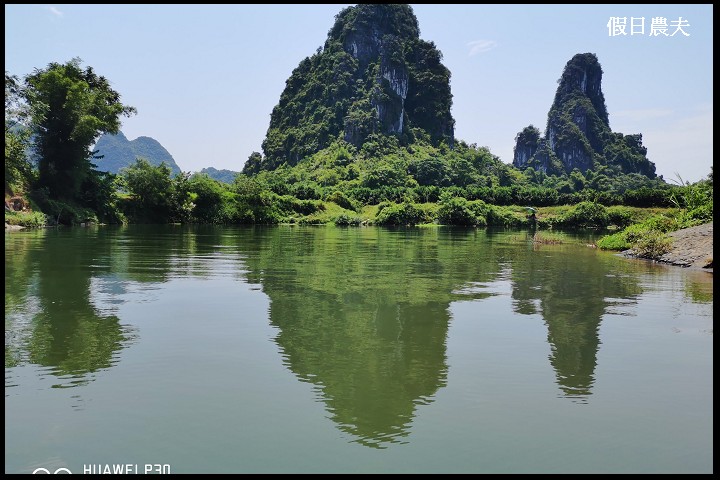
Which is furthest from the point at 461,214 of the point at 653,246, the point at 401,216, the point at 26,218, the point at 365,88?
the point at 365,88

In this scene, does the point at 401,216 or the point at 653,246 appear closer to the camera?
the point at 653,246

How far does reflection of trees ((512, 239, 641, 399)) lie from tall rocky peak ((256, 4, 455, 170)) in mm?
116633

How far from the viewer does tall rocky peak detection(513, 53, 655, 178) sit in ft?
587

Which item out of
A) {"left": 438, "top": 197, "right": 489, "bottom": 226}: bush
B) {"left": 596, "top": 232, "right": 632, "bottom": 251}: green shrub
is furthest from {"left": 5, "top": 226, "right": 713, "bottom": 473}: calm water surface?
{"left": 438, "top": 197, "right": 489, "bottom": 226}: bush

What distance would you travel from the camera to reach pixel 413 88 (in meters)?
151

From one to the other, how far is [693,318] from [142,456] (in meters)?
10.2

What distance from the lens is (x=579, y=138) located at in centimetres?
17825

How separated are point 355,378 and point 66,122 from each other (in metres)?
51.2

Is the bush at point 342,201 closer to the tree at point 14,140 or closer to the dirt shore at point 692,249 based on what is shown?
the tree at point 14,140

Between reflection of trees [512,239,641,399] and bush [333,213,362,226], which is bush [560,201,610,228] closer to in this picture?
bush [333,213,362,226]

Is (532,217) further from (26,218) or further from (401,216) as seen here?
(26,218)

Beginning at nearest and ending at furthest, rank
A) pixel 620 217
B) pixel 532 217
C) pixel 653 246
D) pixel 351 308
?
pixel 351 308 < pixel 653 246 < pixel 620 217 < pixel 532 217

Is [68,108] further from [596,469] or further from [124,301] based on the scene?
[596,469]

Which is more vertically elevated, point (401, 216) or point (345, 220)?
point (401, 216)
